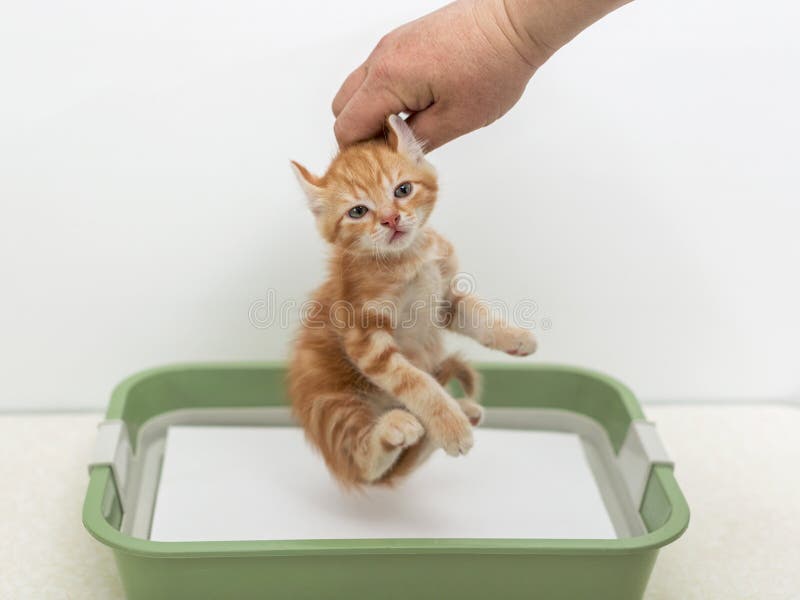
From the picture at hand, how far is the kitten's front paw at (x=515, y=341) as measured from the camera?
96 centimetres

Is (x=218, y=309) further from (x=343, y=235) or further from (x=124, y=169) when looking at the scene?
(x=343, y=235)

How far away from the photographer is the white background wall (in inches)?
50.9

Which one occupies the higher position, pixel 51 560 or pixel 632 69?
pixel 632 69

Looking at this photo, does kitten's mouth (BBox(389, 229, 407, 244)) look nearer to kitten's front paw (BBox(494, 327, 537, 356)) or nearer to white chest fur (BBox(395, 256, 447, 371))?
white chest fur (BBox(395, 256, 447, 371))

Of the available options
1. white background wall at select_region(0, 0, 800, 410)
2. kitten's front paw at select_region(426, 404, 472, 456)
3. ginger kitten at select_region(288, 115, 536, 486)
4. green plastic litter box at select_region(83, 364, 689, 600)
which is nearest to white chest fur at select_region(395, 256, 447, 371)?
ginger kitten at select_region(288, 115, 536, 486)

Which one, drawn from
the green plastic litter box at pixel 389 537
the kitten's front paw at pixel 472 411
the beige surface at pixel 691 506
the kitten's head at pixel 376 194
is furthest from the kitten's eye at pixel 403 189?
the beige surface at pixel 691 506

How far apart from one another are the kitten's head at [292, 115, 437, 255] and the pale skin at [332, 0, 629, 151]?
0.04m

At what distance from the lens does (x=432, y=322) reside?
0.99 metres

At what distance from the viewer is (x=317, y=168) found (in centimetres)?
133

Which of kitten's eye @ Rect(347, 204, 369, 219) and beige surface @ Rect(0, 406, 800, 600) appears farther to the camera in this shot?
beige surface @ Rect(0, 406, 800, 600)

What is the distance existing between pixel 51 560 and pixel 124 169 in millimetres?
635

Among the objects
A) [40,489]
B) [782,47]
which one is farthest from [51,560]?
[782,47]

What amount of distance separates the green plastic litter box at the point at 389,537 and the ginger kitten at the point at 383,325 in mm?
128

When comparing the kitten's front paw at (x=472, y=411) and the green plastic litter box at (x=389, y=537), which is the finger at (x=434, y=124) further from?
the green plastic litter box at (x=389, y=537)
